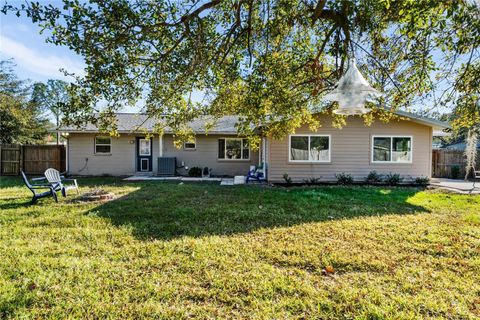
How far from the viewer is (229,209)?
22.6 feet

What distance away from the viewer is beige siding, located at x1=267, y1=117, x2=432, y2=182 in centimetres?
1187

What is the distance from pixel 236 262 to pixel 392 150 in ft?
35.7

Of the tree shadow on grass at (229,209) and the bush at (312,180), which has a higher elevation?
the bush at (312,180)

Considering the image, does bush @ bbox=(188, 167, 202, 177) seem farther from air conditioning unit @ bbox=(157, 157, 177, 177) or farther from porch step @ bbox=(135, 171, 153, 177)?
porch step @ bbox=(135, 171, 153, 177)

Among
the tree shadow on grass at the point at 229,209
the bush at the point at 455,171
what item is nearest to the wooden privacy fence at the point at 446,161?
the bush at the point at 455,171

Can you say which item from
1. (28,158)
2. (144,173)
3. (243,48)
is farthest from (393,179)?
(28,158)

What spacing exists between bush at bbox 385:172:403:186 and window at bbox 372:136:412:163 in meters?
0.64

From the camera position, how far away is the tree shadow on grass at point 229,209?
5.41 m

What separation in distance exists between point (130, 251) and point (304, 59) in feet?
17.7

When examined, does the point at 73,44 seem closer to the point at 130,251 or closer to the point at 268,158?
the point at 130,251

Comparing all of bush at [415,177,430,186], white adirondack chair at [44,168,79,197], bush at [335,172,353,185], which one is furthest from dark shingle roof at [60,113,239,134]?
bush at [415,177,430,186]

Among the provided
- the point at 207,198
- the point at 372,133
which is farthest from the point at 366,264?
the point at 372,133

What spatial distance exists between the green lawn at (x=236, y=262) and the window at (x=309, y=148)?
16.8ft

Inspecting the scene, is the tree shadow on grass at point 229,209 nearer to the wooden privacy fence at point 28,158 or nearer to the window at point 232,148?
the window at point 232,148
